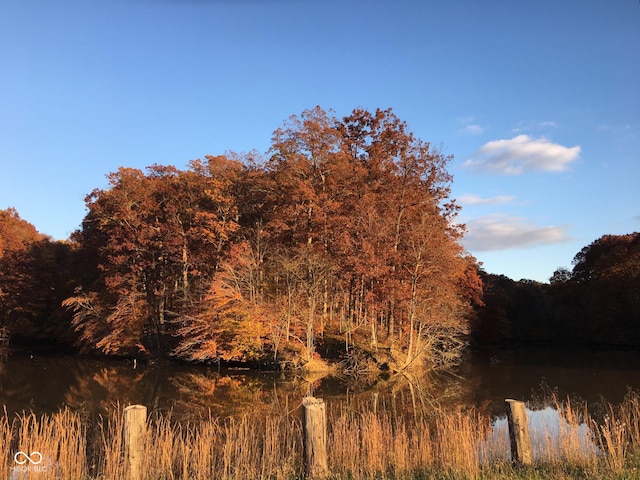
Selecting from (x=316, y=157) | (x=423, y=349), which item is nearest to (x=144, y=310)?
(x=316, y=157)

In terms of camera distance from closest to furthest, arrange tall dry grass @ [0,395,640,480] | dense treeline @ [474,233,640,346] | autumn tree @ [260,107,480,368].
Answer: tall dry grass @ [0,395,640,480]
autumn tree @ [260,107,480,368]
dense treeline @ [474,233,640,346]

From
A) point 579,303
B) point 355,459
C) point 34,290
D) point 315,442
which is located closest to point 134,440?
point 315,442

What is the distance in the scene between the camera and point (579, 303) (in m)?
51.2

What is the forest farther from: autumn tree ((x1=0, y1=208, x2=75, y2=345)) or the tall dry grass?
the tall dry grass

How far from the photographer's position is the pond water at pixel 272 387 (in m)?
15.5

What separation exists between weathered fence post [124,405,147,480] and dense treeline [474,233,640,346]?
43402mm

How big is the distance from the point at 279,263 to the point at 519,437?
20110 millimetres

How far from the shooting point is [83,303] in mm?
31547

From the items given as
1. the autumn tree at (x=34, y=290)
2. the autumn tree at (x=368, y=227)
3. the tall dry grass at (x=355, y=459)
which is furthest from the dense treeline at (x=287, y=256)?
the tall dry grass at (x=355, y=459)

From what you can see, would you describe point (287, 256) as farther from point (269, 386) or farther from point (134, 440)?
point (134, 440)

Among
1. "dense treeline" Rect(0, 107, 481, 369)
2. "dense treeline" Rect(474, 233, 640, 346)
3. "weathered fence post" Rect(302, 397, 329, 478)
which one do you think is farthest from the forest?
"weathered fence post" Rect(302, 397, 329, 478)

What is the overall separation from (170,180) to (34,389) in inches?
687

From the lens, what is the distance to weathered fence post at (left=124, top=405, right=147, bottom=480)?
5.25 m

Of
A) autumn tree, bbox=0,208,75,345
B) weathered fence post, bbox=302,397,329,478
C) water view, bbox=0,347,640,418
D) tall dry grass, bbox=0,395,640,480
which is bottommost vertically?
water view, bbox=0,347,640,418
